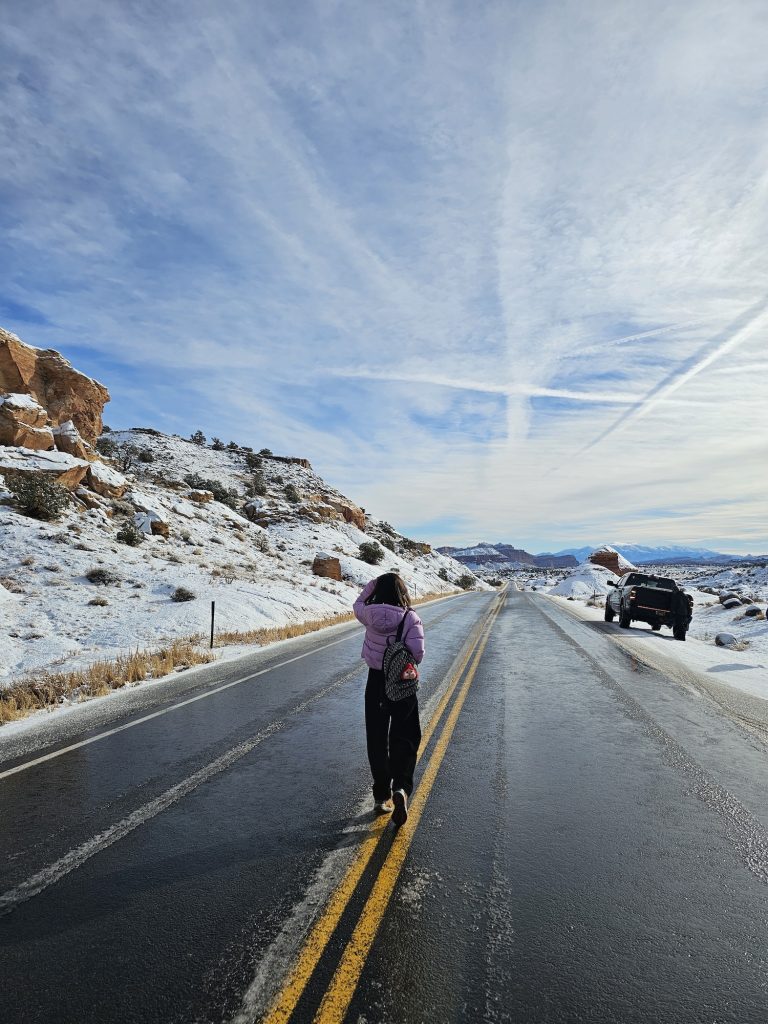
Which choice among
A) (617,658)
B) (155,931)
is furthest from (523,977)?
(617,658)

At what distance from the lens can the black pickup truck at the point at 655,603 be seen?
18.4 metres

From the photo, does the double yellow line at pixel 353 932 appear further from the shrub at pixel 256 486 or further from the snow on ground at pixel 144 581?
the shrub at pixel 256 486

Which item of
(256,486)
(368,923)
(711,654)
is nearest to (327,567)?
(256,486)

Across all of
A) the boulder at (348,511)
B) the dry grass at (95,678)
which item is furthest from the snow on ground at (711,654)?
the boulder at (348,511)

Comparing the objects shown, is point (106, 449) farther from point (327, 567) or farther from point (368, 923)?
point (368, 923)

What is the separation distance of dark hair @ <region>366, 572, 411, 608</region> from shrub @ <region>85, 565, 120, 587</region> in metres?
16.6

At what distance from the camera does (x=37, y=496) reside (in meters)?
22.8

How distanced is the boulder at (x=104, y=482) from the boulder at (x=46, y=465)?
64 cm

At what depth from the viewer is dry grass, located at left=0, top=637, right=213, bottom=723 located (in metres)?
8.77

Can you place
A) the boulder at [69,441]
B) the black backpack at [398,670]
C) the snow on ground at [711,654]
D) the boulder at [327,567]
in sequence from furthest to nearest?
the boulder at [327,567] < the boulder at [69,441] < the snow on ground at [711,654] < the black backpack at [398,670]

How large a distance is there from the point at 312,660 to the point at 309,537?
32694 mm

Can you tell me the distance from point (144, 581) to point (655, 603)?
18.6 metres

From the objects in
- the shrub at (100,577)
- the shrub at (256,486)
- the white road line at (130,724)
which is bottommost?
the white road line at (130,724)

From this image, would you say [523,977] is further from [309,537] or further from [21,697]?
[309,537]
